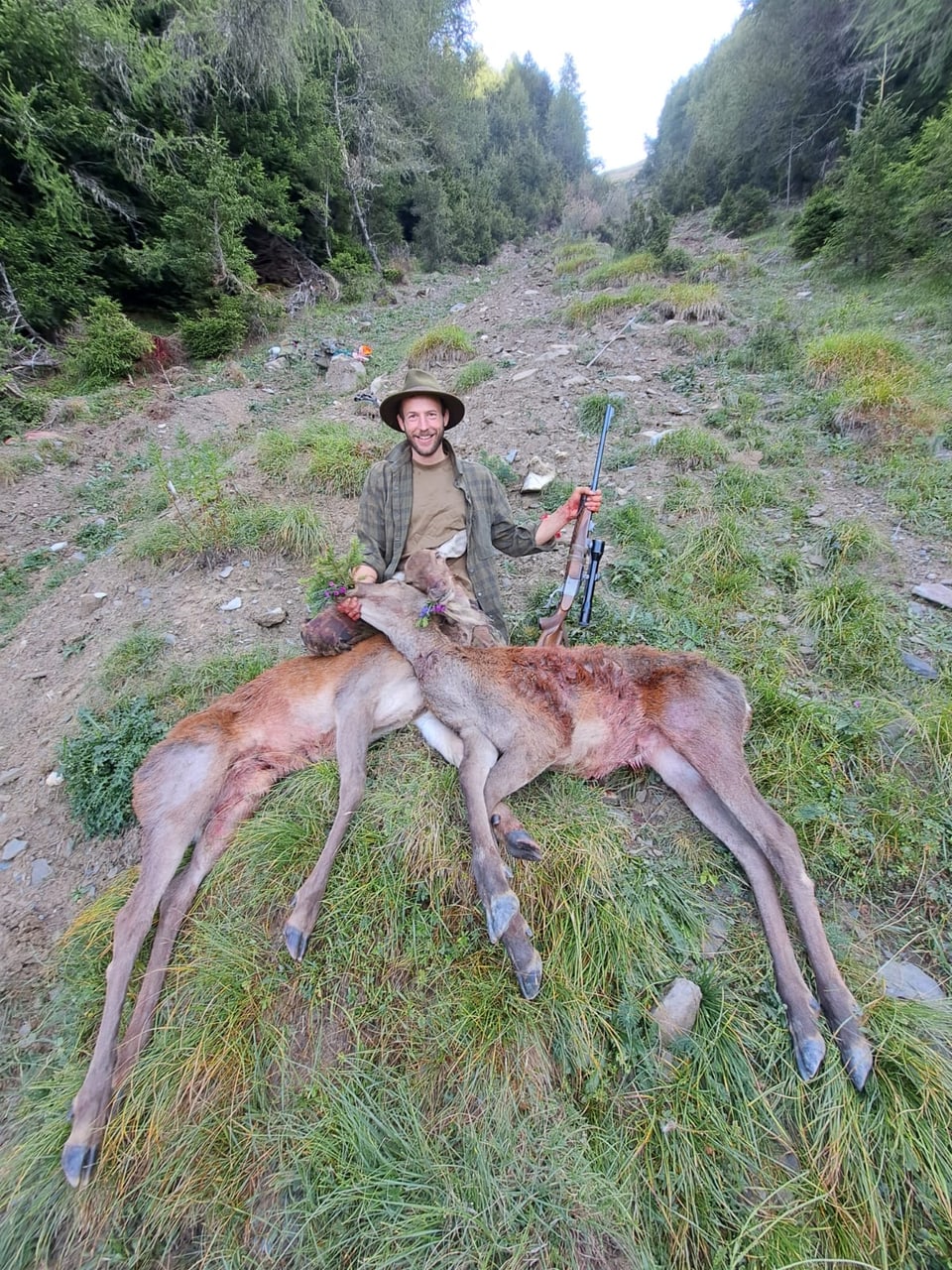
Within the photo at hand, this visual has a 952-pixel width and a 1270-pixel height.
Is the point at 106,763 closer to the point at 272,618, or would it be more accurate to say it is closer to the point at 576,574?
the point at 272,618

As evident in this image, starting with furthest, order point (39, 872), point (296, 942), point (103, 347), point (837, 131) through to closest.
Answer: point (837, 131)
point (103, 347)
point (39, 872)
point (296, 942)

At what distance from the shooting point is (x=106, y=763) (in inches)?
141

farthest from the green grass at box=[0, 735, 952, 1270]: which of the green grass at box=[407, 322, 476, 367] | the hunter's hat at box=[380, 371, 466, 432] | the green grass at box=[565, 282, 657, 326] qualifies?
the green grass at box=[565, 282, 657, 326]

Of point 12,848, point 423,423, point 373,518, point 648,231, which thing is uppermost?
point 648,231

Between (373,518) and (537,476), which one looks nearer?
(373,518)

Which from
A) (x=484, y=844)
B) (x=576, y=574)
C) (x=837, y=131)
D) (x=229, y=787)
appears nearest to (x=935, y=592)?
(x=576, y=574)

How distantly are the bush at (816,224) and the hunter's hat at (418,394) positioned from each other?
13.5 m

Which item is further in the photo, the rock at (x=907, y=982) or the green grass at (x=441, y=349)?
the green grass at (x=441, y=349)

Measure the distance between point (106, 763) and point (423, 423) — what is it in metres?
3.28

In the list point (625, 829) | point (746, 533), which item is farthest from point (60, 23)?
point (625, 829)

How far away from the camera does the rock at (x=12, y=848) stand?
3.37 m

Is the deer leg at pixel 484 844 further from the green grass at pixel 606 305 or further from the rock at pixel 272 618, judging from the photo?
the green grass at pixel 606 305

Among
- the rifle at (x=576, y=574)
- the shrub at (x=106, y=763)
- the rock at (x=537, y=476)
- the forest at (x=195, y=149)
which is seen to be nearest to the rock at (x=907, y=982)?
the rifle at (x=576, y=574)

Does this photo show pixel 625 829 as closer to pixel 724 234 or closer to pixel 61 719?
pixel 61 719
